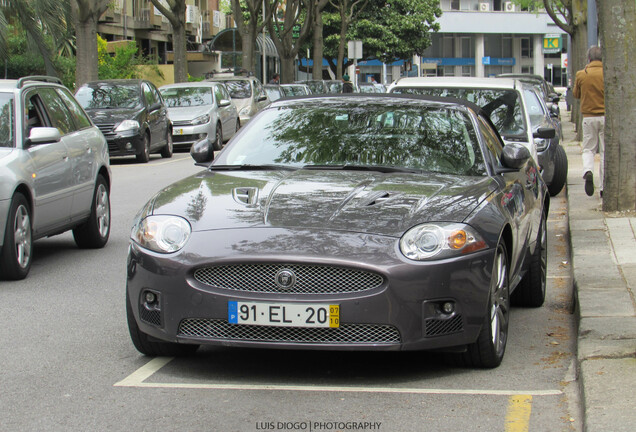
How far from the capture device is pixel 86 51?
27047 mm

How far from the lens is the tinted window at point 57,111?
9.98 meters

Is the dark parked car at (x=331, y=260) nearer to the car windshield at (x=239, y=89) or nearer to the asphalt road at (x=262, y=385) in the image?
the asphalt road at (x=262, y=385)

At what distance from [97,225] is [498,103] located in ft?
15.5

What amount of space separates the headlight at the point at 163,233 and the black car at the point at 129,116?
1579cm

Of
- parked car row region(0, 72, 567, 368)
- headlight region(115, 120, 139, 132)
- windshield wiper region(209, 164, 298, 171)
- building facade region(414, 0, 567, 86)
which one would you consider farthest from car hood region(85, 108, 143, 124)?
building facade region(414, 0, 567, 86)

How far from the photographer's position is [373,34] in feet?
249

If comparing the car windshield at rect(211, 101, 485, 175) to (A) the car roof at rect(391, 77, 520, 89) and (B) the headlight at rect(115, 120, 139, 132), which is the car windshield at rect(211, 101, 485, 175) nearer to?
(A) the car roof at rect(391, 77, 520, 89)

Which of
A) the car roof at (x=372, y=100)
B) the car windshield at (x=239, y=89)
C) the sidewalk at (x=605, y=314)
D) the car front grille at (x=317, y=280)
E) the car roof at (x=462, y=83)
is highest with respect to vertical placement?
the car windshield at (x=239, y=89)

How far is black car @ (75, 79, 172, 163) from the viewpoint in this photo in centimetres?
2144

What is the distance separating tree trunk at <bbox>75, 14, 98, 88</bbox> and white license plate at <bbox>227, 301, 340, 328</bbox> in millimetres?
22425

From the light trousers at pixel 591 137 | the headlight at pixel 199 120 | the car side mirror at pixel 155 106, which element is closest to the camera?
the light trousers at pixel 591 137

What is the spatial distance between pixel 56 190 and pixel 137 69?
3545 centimetres

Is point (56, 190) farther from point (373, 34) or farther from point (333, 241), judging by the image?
point (373, 34)

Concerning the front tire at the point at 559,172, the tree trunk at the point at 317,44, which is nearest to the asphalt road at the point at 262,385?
the front tire at the point at 559,172
